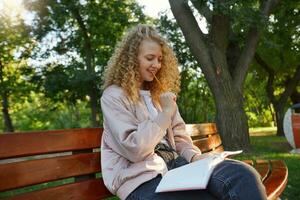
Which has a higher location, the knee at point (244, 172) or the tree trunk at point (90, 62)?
the tree trunk at point (90, 62)

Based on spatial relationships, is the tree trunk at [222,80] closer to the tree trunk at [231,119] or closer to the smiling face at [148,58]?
the tree trunk at [231,119]

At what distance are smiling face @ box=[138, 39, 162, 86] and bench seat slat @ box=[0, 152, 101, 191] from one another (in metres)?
0.60

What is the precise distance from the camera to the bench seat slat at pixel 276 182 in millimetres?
3350

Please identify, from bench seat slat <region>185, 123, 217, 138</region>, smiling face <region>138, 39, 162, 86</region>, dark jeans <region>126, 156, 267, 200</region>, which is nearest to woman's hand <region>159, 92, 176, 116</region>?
smiling face <region>138, 39, 162, 86</region>

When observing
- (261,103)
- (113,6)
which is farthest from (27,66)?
(261,103)

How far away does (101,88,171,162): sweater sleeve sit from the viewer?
2.85 m

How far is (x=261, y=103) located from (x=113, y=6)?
78.2 feet

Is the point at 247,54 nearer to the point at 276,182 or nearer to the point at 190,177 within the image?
the point at 276,182

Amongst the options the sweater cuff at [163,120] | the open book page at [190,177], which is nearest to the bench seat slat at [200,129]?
the sweater cuff at [163,120]

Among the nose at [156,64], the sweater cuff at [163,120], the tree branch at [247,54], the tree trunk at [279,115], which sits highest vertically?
the tree branch at [247,54]

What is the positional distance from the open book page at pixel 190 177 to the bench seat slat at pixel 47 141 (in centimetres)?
61

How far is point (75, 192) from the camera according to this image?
9.72 feet

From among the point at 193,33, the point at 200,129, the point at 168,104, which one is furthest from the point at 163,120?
the point at 193,33

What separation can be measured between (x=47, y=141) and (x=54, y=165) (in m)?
0.14
